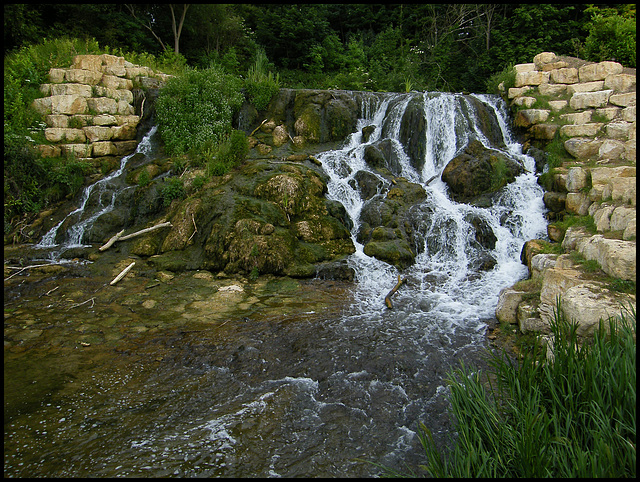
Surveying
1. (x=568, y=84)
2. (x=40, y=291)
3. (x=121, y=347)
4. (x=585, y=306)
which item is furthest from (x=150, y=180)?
(x=568, y=84)

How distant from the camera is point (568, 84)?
11.5m

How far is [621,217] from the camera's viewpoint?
16.1 ft

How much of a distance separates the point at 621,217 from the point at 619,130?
18.5ft

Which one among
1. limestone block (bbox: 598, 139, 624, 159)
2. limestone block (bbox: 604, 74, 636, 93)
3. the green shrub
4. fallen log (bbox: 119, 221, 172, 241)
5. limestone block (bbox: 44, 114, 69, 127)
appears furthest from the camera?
limestone block (bbox: 44, 114, 69, 127)

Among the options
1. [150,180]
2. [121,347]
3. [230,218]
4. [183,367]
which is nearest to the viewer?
[183,367]

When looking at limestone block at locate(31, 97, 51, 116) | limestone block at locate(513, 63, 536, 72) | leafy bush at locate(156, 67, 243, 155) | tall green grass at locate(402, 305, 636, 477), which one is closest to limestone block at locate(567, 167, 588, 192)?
limestone block at locate(513, 63, 536, 72)

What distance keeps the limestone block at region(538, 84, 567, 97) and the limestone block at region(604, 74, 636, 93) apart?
1.20 m

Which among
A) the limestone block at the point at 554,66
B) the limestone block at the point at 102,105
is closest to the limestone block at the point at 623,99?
the limestone block at the point at 554,66

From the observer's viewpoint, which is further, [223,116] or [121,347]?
[223,116]

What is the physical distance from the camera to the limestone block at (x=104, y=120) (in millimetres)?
11109

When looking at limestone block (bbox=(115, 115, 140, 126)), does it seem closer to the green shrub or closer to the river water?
the green shrub

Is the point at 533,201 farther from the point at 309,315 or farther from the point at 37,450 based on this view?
the point at 37,450

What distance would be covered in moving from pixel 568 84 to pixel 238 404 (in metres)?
12.9

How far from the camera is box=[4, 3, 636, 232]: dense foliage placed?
10.4m
